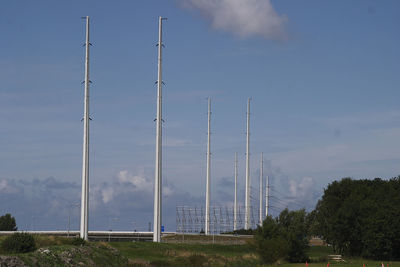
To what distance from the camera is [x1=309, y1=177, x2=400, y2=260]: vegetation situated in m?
90.6

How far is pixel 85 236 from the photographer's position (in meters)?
64.8

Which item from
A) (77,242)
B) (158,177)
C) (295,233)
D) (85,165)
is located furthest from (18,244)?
(295,233)

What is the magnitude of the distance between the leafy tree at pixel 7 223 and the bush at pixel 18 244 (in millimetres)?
100986

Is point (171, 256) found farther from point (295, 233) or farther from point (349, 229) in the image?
point (349, 229)

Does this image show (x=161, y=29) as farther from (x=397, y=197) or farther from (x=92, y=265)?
(x=397, y=197)

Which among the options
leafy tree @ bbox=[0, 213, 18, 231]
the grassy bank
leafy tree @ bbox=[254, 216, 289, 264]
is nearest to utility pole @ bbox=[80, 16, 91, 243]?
the grassy bank

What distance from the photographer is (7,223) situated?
150m

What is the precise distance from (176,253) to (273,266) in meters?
9.88

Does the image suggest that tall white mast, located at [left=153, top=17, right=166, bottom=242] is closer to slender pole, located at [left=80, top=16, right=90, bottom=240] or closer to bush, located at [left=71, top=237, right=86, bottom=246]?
slender pole, located at [left=80, top=16, right=90, bottom=240]

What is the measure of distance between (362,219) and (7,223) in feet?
277

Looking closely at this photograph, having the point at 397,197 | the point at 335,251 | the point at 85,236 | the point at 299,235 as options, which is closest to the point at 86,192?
the point at 85,236

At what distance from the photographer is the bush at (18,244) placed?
46.8 meters

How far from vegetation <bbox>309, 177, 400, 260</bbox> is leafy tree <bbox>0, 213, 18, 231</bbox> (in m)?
67.3

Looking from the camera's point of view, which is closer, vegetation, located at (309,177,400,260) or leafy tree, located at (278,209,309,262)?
leafy tree, located at (278,209,309,262)
